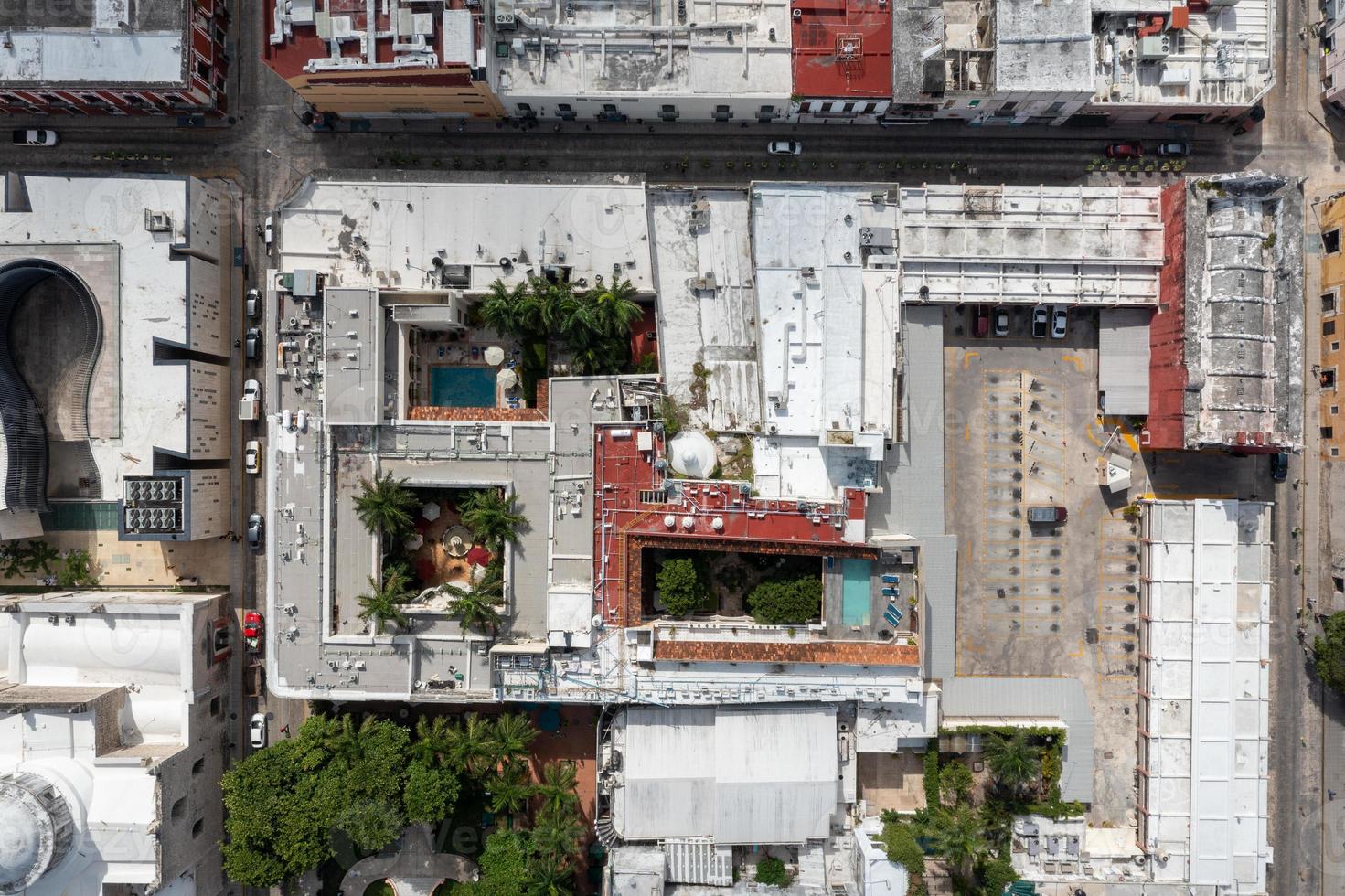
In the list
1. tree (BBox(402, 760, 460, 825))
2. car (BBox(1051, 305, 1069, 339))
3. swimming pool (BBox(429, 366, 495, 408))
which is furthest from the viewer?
swimming pool (BBox(429, 366, 495, 408))

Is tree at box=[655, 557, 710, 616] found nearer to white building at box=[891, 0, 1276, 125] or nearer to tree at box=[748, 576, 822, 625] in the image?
tree at box=[748, 576, 822, 625]

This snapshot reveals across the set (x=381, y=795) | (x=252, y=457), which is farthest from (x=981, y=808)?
(x=252, y=457)

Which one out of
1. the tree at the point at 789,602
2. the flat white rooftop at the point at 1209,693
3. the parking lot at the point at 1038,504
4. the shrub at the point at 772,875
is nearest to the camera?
the flat white rooftop at the point at 1209,693

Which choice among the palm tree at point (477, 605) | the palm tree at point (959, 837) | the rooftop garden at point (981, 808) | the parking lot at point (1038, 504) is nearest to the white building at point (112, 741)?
the palm tree at point (477, 605)

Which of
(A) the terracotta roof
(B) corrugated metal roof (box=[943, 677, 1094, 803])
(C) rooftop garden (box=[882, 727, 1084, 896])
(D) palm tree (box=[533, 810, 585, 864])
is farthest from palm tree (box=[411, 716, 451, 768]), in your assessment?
(B) corrugated metal roof (box=[943, 677, 1094, 803])

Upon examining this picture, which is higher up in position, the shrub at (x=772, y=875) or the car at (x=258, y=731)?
the car at (x=258, y=731)

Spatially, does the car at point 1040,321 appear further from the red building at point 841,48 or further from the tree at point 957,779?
the tree at point 957,779
